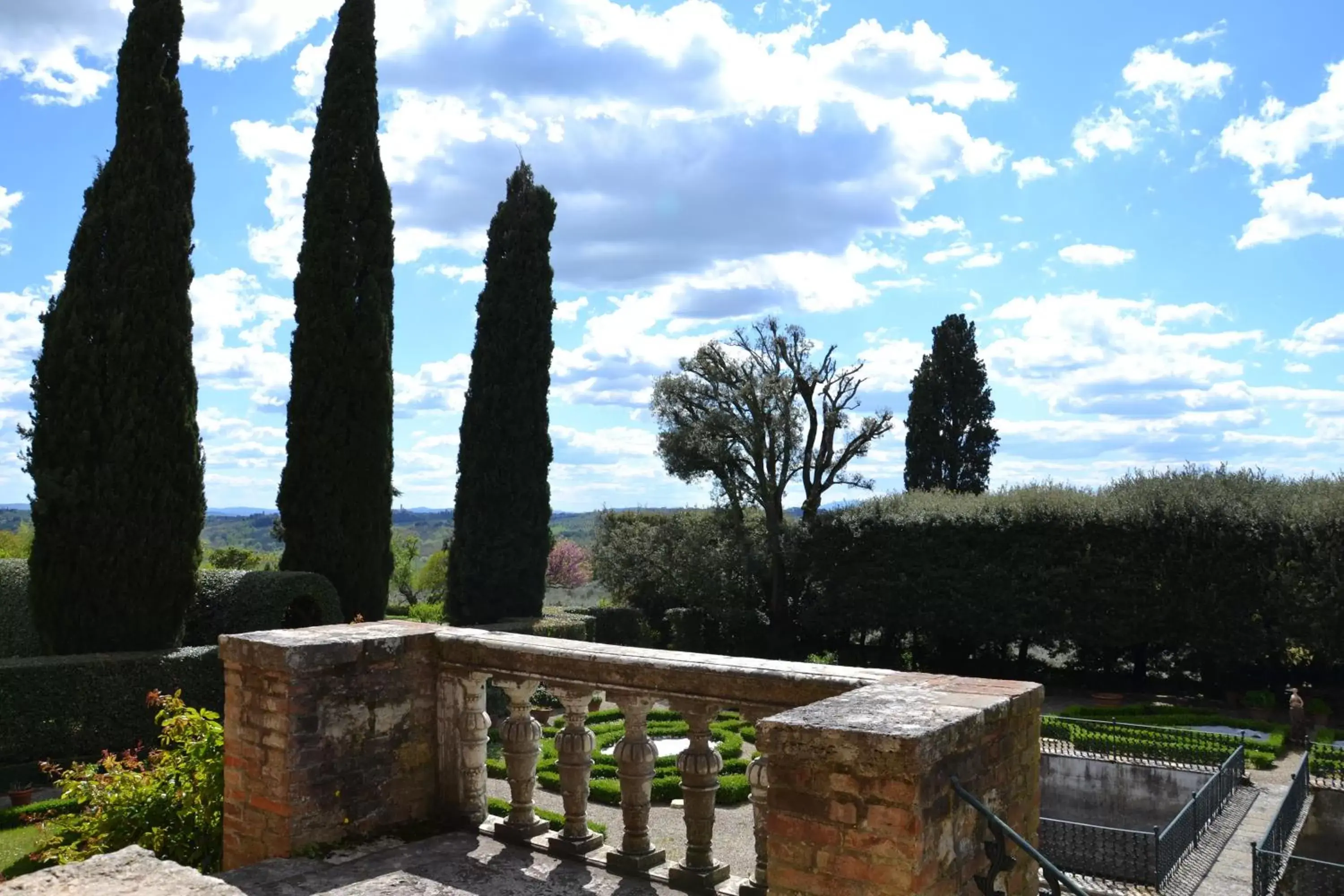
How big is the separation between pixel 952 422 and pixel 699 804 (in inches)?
1132

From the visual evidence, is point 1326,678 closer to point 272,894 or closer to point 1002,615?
point 1002,615

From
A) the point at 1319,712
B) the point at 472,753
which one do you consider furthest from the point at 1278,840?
the point at 472,753

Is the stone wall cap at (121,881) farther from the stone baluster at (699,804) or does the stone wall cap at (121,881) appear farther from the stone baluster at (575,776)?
the stone baluster at (699,804)

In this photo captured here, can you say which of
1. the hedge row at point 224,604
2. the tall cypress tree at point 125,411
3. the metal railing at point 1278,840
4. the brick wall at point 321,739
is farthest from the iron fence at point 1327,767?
the tall cypress tree at point 125,411

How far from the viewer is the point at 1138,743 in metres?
14.0

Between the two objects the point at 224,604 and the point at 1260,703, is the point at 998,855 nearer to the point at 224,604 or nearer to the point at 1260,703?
the point at 224,604

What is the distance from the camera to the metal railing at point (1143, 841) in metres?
9.49

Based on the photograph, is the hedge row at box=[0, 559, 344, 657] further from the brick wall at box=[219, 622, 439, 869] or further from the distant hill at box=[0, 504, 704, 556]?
the distant hill at box=[0, 504, 704, 556]

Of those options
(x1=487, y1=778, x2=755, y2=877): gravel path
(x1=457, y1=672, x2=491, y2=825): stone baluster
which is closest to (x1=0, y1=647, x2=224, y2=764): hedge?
(x1=487, y1=778, x2=755, y2=877): gravel path

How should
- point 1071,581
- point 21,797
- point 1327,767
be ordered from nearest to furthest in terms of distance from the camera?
point 21,797 < point 1327,767 < point 1071,581

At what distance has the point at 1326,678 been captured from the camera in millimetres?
19000

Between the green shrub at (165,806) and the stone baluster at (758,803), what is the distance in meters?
2.68

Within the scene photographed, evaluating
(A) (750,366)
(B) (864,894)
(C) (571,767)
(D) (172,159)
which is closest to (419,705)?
(C) (571,767)

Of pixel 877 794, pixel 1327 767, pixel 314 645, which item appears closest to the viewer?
pixel 877 794
